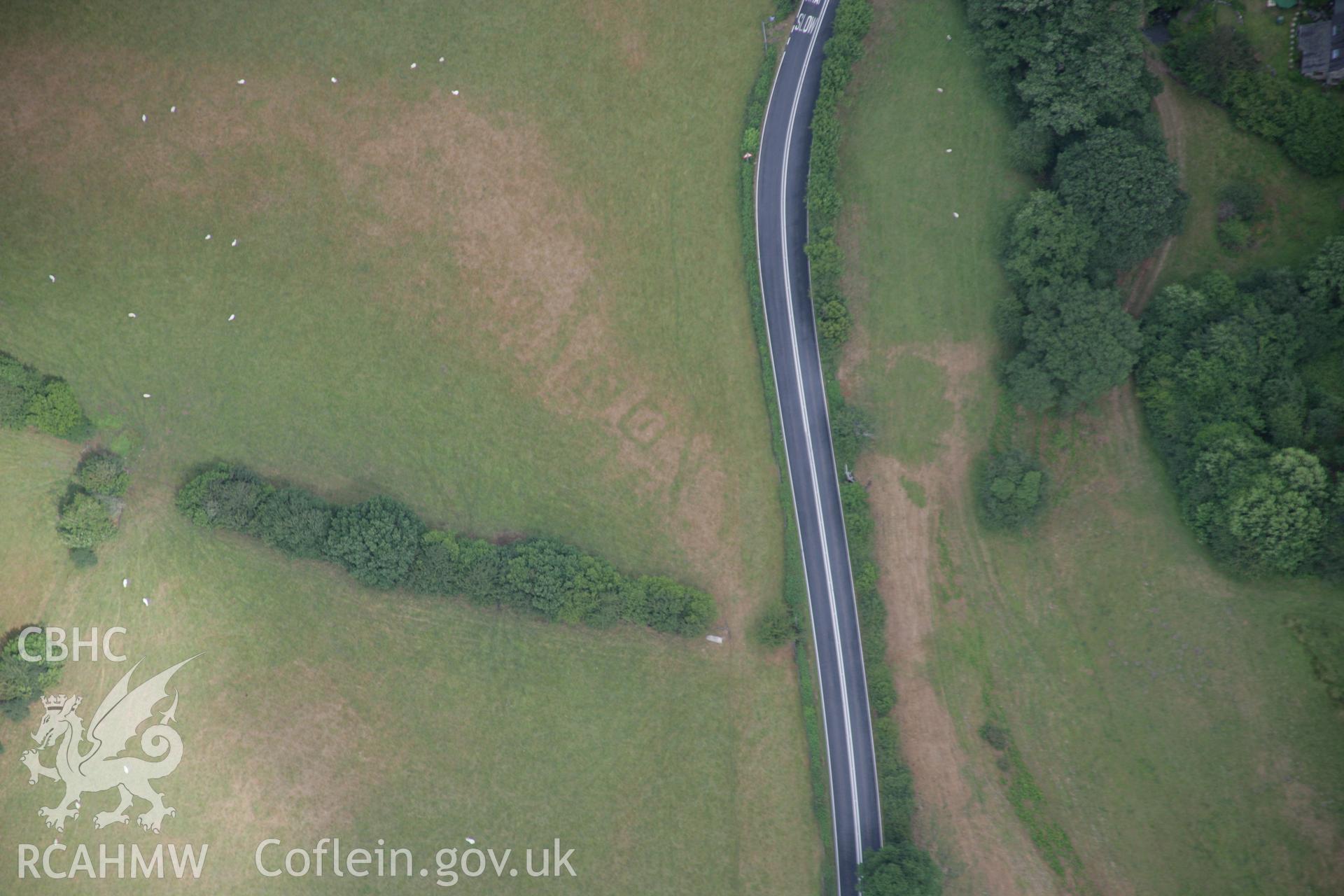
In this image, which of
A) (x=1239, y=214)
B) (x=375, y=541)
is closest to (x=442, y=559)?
(x=375, y=541)

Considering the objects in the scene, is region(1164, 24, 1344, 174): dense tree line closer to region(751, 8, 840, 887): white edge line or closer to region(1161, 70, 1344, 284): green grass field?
region(1161, 70, 1344, 284): green grass field

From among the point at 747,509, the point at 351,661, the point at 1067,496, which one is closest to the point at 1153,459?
the point at 1067,496

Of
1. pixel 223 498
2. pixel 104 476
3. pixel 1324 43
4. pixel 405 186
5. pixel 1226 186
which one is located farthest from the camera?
pixel 405 186

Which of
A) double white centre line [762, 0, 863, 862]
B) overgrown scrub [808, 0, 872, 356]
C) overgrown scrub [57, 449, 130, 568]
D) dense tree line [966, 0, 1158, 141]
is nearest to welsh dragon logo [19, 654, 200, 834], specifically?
overgrown scrub [57, 449, 130, 568]

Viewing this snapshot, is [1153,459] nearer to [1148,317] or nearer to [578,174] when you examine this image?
[1148,317]

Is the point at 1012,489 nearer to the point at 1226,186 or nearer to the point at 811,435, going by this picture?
the point at 811,435
